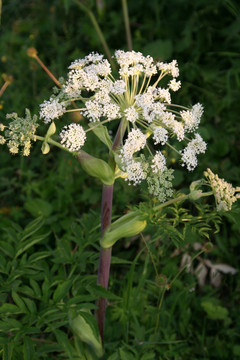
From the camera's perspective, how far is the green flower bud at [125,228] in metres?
1.69

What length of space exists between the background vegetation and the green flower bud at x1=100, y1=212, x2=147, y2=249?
0.10 m

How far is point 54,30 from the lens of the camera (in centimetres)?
449

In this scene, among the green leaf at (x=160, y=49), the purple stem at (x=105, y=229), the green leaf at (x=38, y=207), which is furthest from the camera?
the green leaf at (x=160, y=49)

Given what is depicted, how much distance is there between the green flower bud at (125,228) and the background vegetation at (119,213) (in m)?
0.10

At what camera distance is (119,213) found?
2.87 m

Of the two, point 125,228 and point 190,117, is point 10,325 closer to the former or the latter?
point 125,228

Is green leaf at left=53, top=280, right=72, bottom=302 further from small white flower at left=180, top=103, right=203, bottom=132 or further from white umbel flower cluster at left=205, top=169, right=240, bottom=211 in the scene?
small white flower at left=180, top=103, right=203, bottom=132

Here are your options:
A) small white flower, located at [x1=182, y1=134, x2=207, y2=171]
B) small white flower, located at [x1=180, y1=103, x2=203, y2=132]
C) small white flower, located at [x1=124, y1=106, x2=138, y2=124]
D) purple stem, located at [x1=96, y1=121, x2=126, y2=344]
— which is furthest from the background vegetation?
small white flower, located at [x1=124, y1=106, x2=138, y2=124]

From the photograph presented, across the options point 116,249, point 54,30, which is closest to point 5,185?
point 116,249

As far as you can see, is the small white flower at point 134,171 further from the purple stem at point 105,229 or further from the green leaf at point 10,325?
the green leaf at point 10,325

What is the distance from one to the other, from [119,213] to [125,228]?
1.17 meters

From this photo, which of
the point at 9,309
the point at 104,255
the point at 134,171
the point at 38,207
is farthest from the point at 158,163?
the point at 38,207

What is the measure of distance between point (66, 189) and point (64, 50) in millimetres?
1855

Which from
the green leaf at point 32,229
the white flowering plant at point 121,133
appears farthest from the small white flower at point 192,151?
the green leaf at point 32,229
